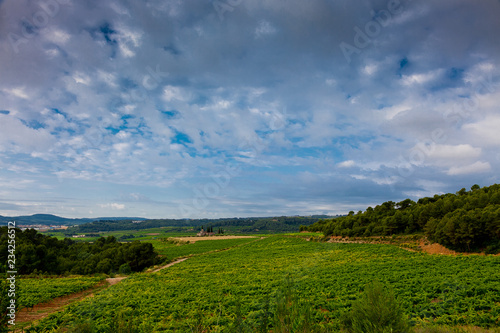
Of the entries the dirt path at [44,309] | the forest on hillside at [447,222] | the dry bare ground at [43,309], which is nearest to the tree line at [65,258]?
the dirt path at [44,309]

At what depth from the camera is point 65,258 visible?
48.7 m

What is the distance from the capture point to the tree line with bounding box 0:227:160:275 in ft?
136

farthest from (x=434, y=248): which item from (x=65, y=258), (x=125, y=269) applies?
(x=65, y=258)

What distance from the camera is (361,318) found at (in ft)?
19.1

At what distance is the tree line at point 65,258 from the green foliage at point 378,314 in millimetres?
50559

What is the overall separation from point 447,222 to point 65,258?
71.8 m

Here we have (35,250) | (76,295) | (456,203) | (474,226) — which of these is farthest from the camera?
(456,203)

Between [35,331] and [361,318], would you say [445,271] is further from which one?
[35,331]

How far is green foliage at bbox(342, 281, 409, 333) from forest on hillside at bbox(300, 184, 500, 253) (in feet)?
128

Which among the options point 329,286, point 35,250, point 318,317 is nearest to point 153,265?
point 35,250

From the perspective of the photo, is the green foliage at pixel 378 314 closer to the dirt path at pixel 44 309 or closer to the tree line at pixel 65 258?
the dirt path at pixel 44 309

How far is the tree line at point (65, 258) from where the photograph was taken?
4159cm

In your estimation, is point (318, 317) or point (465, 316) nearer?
point (465, 316)

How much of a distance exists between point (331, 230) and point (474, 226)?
152 ft
